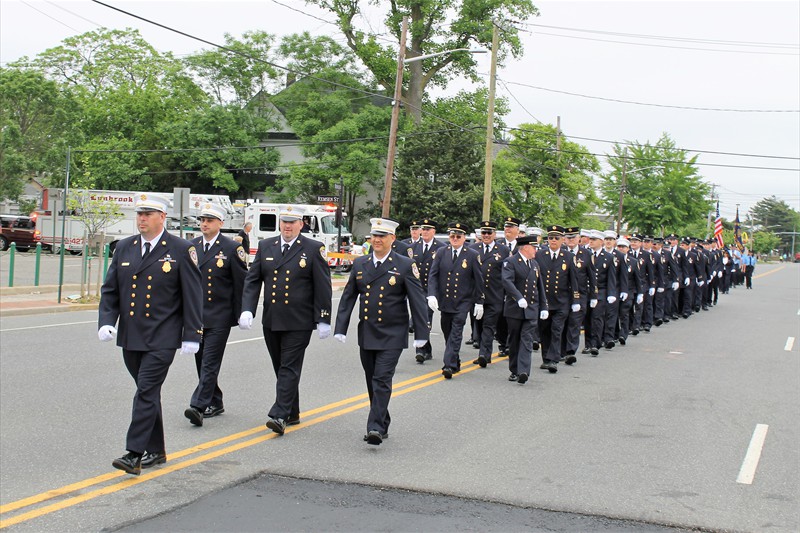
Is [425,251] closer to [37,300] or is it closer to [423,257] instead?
[423,257]

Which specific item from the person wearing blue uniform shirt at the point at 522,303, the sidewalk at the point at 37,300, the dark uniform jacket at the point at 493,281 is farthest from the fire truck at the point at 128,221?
the person wearing blue uniform shirt at the point at 522,303

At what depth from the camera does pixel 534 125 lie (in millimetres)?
47688

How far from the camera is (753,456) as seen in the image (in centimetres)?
718

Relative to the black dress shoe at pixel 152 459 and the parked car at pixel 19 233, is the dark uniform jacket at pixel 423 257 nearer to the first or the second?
the black dress shoe at pixel 152 459

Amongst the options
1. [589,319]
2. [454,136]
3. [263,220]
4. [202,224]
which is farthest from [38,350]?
[454,136]

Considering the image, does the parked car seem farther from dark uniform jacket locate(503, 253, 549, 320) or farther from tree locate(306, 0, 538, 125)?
dark uniform jacket locate(503, 253, 549, 320)

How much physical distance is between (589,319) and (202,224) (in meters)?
8.11

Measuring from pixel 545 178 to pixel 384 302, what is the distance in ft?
133

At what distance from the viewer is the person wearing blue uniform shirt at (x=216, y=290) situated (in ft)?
25.7

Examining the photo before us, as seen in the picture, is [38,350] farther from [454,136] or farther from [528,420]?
[454,136]

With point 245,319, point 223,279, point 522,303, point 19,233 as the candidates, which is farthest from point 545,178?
point 245,319

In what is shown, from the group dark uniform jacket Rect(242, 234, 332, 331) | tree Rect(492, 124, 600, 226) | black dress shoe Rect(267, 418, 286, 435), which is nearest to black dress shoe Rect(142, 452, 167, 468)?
black dress shoe Rect(267, 418, 286, 435)

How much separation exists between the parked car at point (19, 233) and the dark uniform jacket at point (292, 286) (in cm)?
3656

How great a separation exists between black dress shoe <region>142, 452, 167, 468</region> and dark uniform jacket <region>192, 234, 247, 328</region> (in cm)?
185
